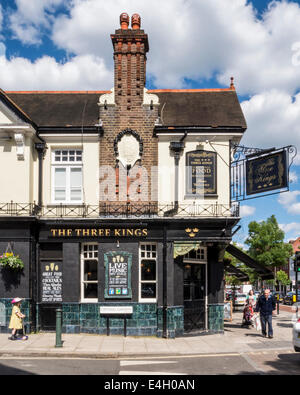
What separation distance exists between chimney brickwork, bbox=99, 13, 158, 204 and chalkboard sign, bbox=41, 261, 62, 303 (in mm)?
2857

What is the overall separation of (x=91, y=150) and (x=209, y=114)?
14.8 ft

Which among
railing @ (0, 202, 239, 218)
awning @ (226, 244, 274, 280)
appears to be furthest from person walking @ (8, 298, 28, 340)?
awning @ (226, 244, 274, 280)

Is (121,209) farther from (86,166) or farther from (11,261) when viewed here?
(11,261)

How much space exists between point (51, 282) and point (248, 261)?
23.2ft

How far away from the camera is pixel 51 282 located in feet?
54.1

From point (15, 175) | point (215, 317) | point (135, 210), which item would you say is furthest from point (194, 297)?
point (15, 175)

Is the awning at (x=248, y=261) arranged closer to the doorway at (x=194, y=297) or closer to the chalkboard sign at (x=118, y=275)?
the doorway at (x=194, y=297)

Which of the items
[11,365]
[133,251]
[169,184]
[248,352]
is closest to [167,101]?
[169,184]

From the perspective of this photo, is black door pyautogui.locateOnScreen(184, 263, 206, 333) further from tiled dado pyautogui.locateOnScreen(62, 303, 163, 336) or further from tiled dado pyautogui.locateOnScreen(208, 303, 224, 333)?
tiled dado pyautogui.locateOnScreen(62, 303, 163, 336)

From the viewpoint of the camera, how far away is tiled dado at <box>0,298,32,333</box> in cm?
1566

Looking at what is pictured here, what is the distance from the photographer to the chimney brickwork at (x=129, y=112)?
54.7 feet

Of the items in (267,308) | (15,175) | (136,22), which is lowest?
(267,308)

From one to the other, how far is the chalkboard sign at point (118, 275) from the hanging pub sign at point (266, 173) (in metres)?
4.80
